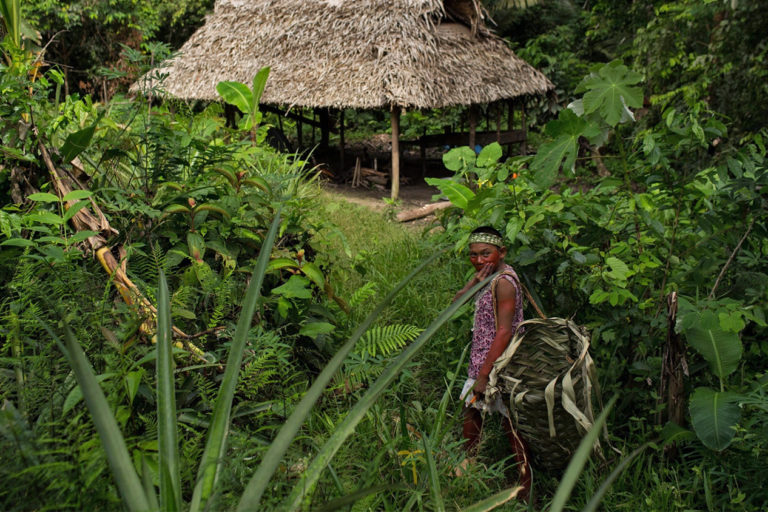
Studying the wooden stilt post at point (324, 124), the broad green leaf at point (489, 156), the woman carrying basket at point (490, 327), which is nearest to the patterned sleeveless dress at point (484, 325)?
the woman carrying basket at point (490, 327)

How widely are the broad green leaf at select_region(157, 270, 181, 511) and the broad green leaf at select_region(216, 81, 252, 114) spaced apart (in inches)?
105

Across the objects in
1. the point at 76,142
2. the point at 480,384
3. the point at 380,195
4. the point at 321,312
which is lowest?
the point at 380,195

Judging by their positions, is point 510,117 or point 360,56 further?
point 510,117

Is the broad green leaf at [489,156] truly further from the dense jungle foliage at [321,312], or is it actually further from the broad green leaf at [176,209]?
the broad green leaf at [176,209]

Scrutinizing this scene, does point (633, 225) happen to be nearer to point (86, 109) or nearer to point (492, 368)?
point (492, 368)

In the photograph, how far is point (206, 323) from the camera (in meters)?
2.02

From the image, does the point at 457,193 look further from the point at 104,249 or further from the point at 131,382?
the point at 131,382

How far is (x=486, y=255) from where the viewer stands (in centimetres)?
230

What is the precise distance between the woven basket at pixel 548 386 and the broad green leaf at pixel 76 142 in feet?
5.29

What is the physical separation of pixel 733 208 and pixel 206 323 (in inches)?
81.4

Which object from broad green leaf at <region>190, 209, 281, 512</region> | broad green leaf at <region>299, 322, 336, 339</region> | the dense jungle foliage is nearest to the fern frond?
the dense jungle foliage

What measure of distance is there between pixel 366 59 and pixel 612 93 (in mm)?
6950

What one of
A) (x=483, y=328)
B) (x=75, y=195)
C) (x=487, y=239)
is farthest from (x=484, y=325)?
(x=75, y=195)

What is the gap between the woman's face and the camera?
7.53ft
